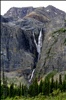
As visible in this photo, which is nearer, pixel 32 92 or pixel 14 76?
pixel 32 92

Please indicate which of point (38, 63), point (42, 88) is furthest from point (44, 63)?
point (42, 88)

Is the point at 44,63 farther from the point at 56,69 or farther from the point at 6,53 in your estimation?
the point at 6,53

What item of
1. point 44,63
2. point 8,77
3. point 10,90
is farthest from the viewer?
point 44,63

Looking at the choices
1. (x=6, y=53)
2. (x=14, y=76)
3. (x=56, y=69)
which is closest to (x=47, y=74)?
(x=56, y=69)

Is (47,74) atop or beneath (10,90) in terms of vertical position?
beneath

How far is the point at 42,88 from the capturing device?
379 feet

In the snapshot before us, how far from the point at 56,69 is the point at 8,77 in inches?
1208

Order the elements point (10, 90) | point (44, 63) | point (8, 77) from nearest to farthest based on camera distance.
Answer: point (10, 90) < point (8, 77) < point (44, 63)

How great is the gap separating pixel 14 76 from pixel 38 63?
73.6ft

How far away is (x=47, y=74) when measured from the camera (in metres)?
179

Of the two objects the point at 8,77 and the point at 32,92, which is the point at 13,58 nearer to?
the point at 8,77

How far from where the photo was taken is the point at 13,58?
652 feet

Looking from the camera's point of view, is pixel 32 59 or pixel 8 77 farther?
pixel 32 59

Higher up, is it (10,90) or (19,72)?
(10,90)
